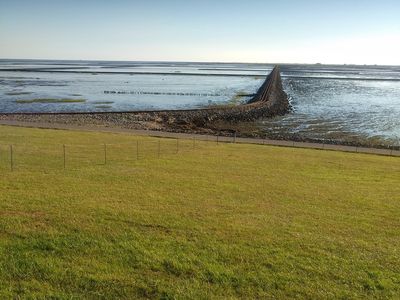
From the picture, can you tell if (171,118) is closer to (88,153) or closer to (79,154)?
(88,153)

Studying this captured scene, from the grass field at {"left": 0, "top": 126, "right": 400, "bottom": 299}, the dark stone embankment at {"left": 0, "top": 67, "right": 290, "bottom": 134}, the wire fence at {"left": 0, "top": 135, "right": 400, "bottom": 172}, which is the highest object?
the dark stone embankment at {"left": 0, "top": 67, "right": 290, "bottom": 134}

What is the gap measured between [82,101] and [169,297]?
7483 cm

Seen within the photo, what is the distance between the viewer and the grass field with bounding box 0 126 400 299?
10.0m

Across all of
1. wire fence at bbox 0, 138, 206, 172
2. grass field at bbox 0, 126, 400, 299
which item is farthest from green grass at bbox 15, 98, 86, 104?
grass field at bbox 0, 126, 400, 299

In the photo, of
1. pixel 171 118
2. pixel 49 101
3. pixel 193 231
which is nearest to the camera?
pixel 193 231

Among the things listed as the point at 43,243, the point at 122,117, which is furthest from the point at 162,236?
the point at 122,117

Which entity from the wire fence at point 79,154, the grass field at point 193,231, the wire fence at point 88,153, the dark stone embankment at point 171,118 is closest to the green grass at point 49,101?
the dark stone embankment at point 171,118

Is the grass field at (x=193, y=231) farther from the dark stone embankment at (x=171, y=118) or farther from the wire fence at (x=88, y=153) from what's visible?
the dark stone embankment at (x=171, y=118)

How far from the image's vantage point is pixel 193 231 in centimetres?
1335

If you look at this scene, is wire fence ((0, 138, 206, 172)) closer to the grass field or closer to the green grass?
the grass field

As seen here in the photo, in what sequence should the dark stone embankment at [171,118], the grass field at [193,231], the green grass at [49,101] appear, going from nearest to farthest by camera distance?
the grass field at [193,231], the dark stone embankment at [171,118], the green grass at [49,101]

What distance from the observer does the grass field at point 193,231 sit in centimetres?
1001

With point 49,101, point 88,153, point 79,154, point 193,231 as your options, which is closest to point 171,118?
point 88,153

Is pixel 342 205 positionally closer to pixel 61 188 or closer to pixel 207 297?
pixel 207 297
